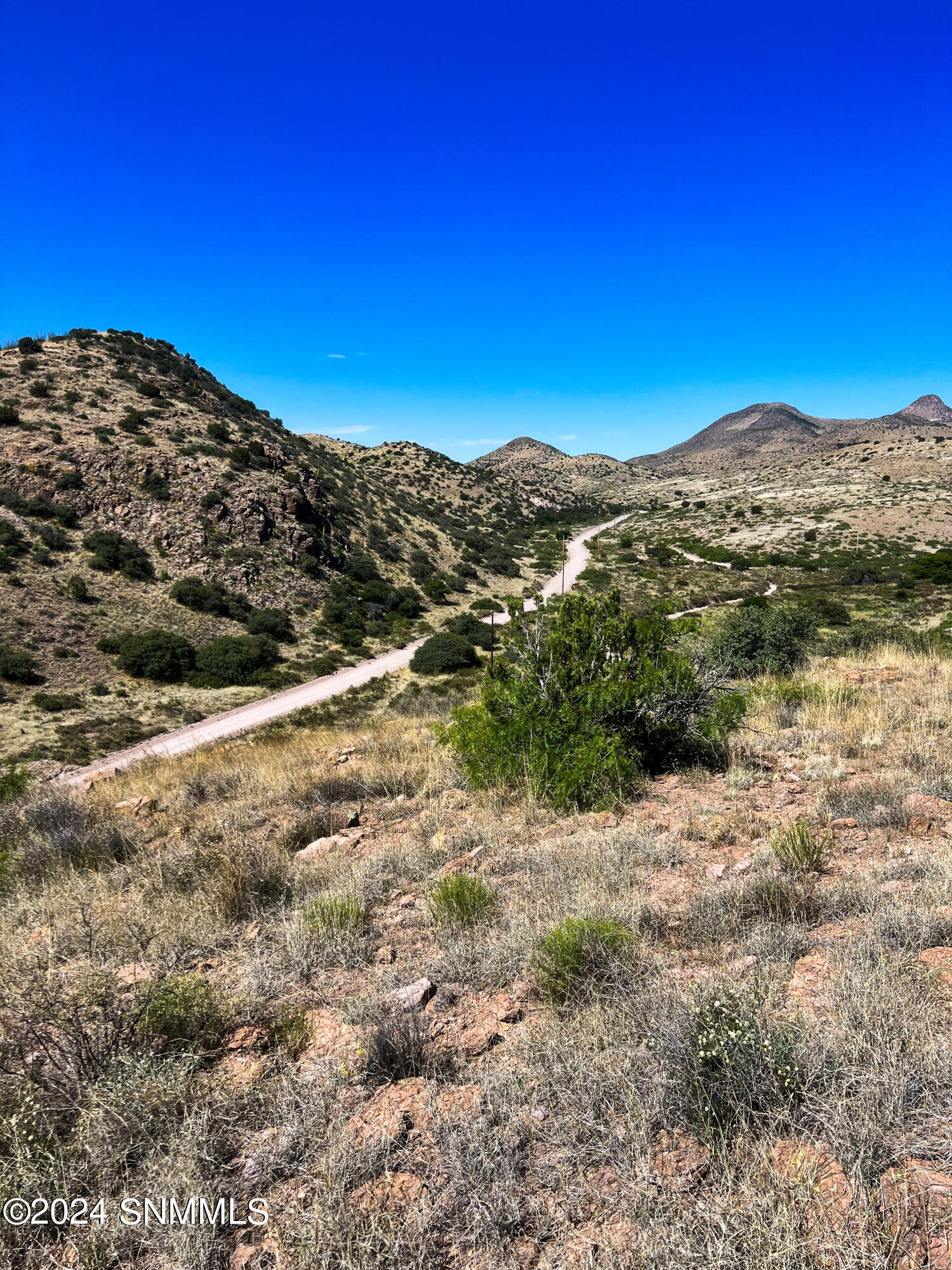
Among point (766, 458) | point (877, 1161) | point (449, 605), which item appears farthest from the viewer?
point (766, 458)

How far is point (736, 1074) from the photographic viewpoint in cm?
242

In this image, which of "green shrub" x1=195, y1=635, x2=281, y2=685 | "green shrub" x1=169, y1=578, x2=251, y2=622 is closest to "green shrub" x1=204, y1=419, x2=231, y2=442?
"green shrub" x1=169, y1=578, x2=251, y2=622

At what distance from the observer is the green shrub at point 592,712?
6344 millimetres

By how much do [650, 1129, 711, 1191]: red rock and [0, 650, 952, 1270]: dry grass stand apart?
35 mm

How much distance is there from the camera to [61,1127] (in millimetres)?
2662

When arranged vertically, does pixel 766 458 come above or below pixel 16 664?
above

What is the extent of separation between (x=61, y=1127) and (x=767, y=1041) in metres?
3.39

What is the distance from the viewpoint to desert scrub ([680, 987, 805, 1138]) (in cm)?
235

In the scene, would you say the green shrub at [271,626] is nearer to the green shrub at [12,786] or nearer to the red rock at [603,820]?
the green shrub at [12,786]

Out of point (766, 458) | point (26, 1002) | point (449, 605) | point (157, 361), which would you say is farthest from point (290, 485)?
point (766, 458)

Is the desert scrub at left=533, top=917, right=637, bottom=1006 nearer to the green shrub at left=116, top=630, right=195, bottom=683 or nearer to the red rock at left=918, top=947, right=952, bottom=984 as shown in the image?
the red rock at left=918, top=947, right=952, bottom=984

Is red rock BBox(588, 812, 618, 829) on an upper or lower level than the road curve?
upper

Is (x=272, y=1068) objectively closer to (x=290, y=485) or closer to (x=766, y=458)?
(x=290, y=485)

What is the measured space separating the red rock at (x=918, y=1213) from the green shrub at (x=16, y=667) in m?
26.4
